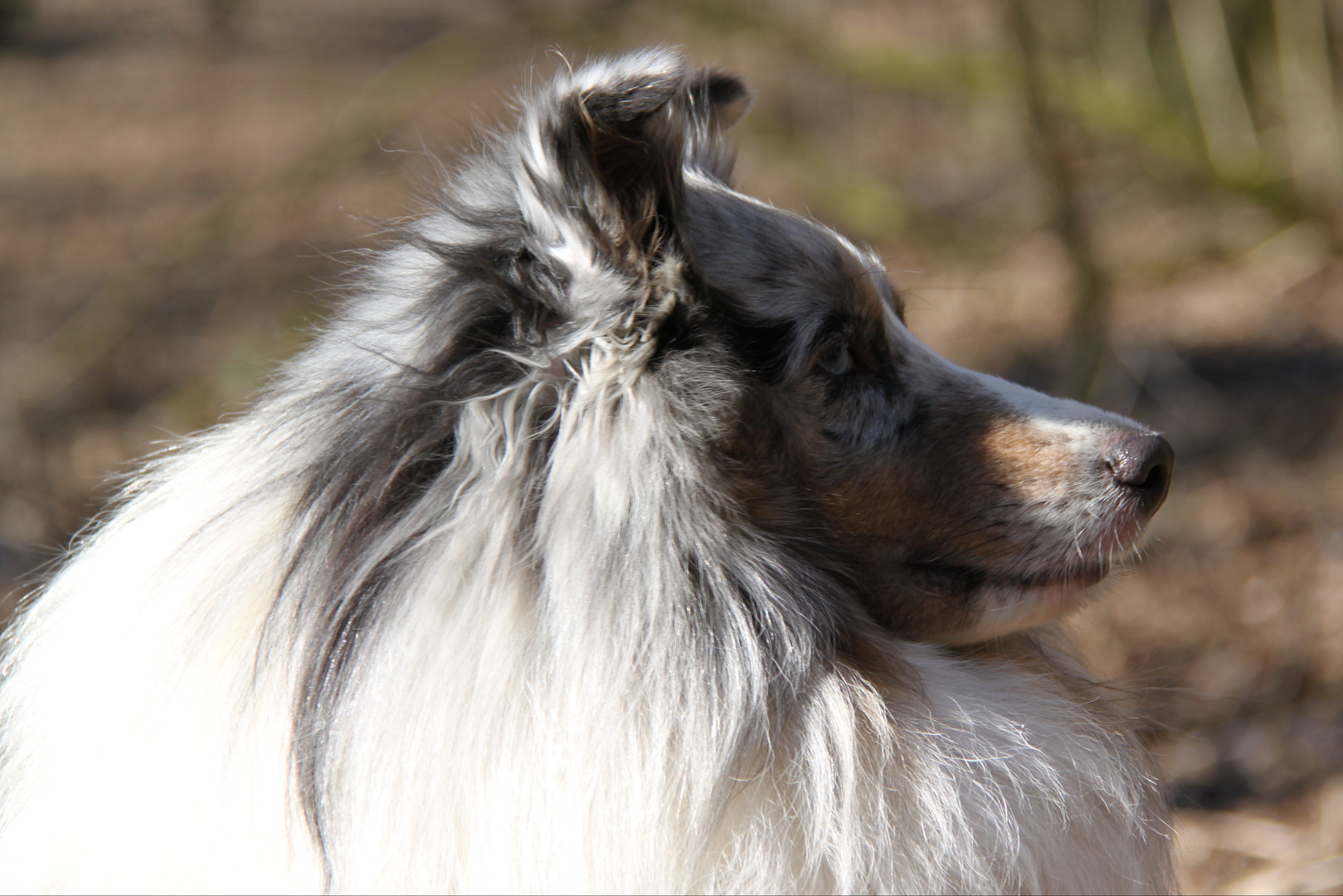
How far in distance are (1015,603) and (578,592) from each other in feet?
3.03

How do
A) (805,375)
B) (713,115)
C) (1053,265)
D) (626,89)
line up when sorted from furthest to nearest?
(1053,265), (713,115), (805,375), (626,89)

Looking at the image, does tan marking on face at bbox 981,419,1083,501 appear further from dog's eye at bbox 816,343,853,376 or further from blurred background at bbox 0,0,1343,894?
blurred background at bbox 0,0,1343,894

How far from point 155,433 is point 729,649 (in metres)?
5.72

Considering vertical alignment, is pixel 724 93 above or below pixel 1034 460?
above

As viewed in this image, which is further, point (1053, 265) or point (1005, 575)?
point (1053, 265)

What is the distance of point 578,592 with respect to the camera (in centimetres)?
184

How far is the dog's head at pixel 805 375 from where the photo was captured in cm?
194

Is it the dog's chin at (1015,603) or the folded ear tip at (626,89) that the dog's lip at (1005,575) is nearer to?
the dog's chin at (1015,603)

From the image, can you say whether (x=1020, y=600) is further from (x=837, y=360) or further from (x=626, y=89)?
(x=626, y=89)

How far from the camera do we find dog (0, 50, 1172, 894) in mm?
1813

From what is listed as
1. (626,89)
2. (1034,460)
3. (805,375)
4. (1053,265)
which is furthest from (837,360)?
(1053,265)

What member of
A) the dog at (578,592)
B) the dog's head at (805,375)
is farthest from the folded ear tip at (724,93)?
the dog at (578,592)

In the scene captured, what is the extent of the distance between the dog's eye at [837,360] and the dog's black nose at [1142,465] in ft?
1.74

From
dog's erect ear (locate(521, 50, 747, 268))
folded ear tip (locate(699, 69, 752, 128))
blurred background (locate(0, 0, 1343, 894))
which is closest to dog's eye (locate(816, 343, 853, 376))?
dog's erect ear (locate(521, 50, 747, 268))
